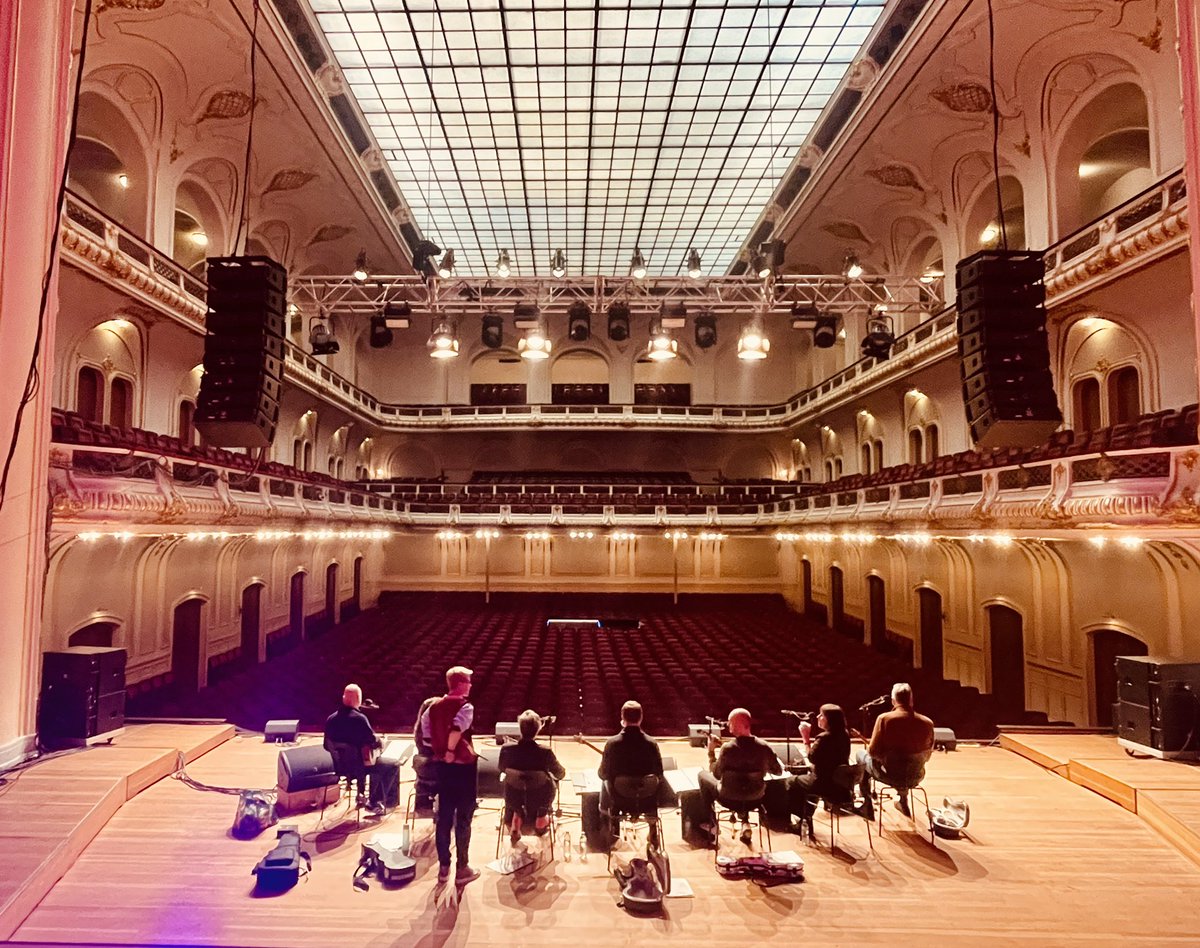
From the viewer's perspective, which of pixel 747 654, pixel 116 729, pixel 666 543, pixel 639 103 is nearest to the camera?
pixel 116 729

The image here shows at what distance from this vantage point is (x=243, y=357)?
6.28 m

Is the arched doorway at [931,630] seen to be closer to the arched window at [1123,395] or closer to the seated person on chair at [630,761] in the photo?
the arched window at [1123,395]

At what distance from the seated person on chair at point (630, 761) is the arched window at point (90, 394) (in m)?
9.56

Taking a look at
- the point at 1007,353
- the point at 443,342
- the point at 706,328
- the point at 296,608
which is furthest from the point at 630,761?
the point at 296,608

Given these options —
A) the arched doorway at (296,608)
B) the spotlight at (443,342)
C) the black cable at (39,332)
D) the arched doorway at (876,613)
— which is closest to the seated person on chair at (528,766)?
the black cable at (39,332)

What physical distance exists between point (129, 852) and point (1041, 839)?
22.4 feet

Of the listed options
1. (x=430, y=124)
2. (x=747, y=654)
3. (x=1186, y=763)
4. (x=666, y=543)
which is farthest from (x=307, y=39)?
(x=666, y=543)

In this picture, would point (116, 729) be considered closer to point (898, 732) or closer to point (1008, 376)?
point (898, 732)

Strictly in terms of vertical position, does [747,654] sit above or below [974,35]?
below

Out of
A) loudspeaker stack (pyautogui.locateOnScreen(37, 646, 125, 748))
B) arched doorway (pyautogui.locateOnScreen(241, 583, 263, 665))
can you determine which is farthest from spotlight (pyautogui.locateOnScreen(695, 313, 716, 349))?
arched doorway (pyautogui.locateOnScreen(241, 583, 263, 665))

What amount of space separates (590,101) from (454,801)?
1148 cm

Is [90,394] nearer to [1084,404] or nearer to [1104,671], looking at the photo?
[1084,404]

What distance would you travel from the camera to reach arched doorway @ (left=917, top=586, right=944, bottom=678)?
13.5m

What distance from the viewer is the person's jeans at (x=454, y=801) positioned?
4281mm
